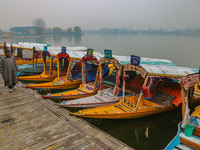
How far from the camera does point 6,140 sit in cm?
569

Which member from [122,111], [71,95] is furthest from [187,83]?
[71,95]

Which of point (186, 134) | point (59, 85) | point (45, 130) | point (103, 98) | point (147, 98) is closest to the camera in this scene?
point (186, 134)

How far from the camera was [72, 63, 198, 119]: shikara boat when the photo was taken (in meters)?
8.12

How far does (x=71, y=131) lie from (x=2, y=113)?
365 cm

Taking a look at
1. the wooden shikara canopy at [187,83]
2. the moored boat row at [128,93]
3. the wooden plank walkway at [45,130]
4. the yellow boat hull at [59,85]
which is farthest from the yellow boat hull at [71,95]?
the wooden shikara canopy at [187,83]

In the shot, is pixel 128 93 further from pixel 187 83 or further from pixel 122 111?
pixel 187 83

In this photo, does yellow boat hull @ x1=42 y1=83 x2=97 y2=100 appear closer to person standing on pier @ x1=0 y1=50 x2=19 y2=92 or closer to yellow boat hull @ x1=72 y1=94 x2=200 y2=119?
yellow boat hull @ x1=72 y1=94 x2=200 y2=119

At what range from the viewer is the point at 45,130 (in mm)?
6301

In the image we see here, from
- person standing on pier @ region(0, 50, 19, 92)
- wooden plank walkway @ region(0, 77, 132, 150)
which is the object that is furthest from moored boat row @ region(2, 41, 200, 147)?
person standing on pier @ region(0, 50, 19, 92)

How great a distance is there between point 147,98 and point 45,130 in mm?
4870

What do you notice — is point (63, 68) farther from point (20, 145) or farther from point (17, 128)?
point (20, 145)

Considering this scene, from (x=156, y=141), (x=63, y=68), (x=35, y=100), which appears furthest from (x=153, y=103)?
(x=63, y=68)

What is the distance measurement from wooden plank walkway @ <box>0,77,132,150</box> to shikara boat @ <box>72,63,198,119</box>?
1.08 metres

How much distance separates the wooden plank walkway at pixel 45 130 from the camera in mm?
5489
